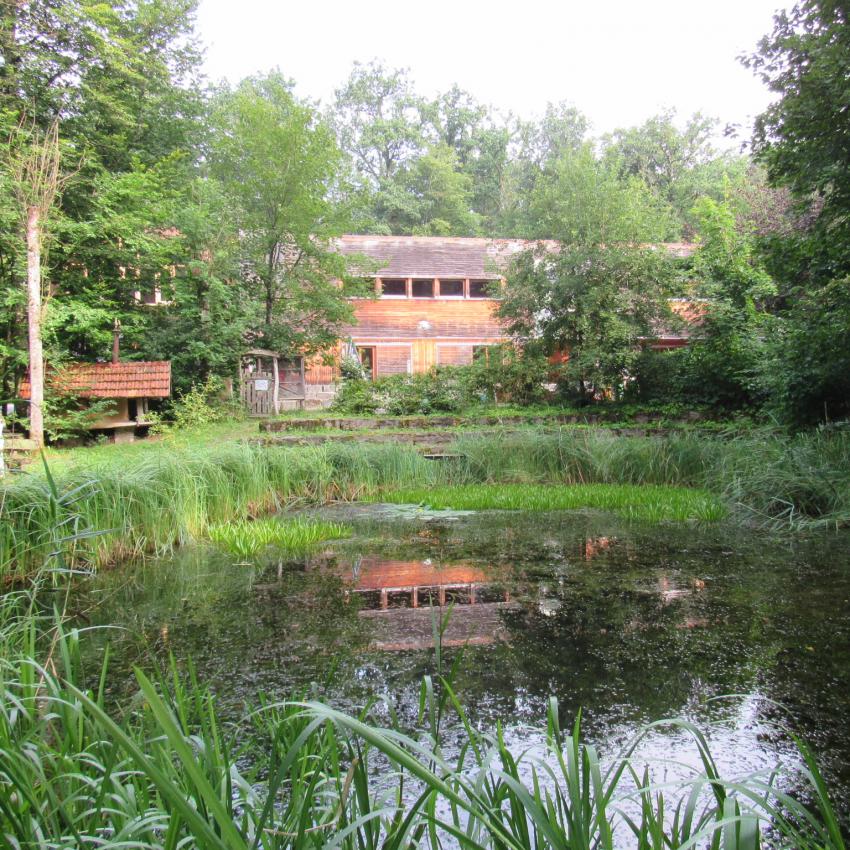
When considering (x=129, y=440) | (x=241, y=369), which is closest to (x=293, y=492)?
(x=129, y=440)

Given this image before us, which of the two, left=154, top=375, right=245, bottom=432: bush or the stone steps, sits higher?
left=154, top=375, right=245, bottom=432: bush

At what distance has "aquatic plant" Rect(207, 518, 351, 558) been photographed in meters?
Answer: 6.24

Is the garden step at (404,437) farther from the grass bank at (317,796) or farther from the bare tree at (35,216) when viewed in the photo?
the grass bank at (317,796)

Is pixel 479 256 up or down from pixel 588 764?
up

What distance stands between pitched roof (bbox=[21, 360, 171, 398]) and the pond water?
31.3 feet

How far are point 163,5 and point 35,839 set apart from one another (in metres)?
22.0

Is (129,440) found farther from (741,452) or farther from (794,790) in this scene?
(794,790)

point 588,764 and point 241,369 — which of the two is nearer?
point 588,764

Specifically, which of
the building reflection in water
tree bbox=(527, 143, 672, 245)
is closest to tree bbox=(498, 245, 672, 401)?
tree bbox=(527, 143, 672, 245)

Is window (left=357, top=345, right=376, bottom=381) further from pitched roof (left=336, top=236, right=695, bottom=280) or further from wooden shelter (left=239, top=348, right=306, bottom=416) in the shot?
wooden shelter (left=239, top=348, right=306, bottom=416)

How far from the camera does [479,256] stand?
2688 cm

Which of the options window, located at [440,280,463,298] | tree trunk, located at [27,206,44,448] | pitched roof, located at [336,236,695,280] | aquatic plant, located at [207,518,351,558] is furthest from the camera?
window, located at [440,280,463,298]

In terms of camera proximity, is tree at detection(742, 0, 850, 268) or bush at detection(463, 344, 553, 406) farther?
bush at detection(463, 344, 553, 406)

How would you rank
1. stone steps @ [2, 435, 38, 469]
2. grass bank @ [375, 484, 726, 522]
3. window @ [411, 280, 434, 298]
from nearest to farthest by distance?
1. grass bank @ [375, 484, 726, 522]
2. stone steps @ [2, 435, 38, 469]
3. window @ [411, 280, 434, 298]
